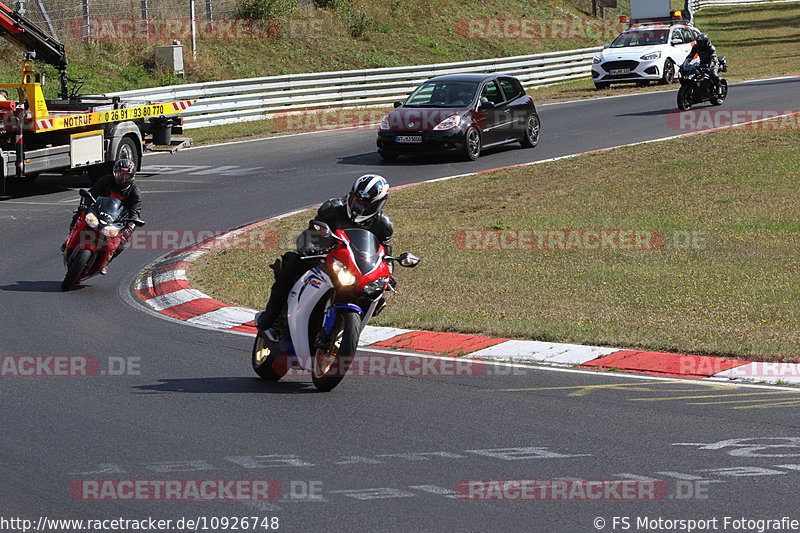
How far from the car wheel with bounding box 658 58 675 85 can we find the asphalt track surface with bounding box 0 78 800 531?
24.3 meters

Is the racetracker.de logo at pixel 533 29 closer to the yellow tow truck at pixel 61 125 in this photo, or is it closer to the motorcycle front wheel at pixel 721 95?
the motorcycle front wheel at pixel 721 95

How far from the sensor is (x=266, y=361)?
8242mm

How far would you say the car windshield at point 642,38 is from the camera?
31906 millimetres

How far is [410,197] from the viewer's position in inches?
706

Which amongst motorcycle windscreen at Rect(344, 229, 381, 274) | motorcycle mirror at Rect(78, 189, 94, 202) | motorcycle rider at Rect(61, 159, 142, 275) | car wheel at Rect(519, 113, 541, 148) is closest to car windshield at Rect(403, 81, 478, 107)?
car wheel at Rect(519, 113, 541, 148)

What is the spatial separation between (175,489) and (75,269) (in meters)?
6.80

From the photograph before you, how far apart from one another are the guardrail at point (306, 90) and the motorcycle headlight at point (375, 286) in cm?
1775

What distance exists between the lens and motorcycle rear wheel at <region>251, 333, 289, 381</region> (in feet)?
26.9

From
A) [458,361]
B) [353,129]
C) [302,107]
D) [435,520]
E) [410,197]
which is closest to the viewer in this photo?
[435,520]

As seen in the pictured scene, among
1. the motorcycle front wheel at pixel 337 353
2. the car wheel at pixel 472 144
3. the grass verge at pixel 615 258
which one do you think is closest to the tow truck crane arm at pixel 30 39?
the grass verge at pixel 615 258

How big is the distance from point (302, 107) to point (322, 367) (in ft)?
72.9

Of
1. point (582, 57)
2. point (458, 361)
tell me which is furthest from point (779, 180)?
point (582, 57)

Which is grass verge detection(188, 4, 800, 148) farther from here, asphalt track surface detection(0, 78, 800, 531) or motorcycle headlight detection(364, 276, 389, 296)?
motorcycle headlight detection(364, 276, 389, 296)

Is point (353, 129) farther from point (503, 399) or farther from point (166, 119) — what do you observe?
point (503, 399)
